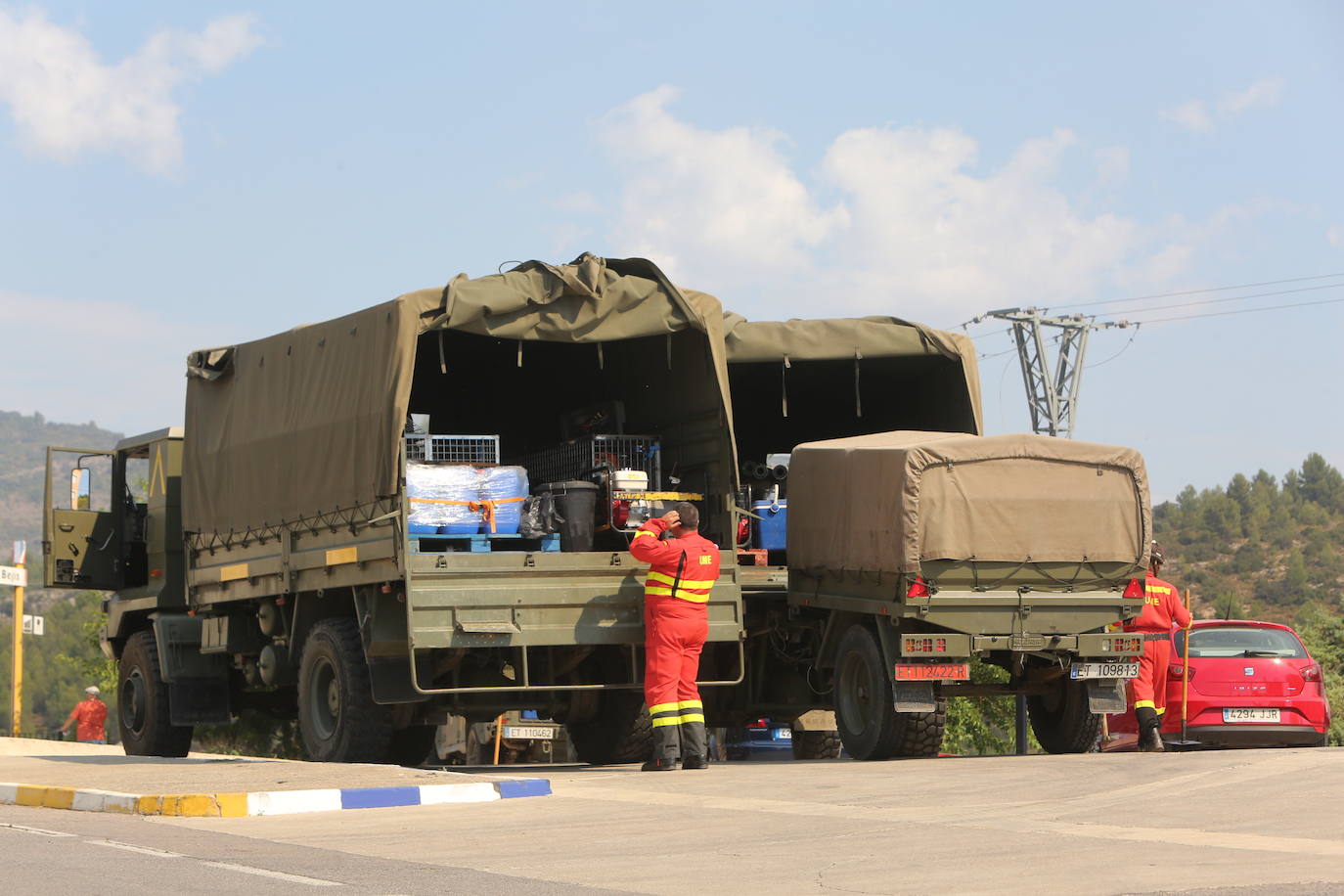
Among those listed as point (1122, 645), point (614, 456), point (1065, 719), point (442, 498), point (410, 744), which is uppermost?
point (614, 456)

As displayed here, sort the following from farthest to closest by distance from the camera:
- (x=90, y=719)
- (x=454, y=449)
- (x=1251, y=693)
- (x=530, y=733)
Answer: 1. (x=90, y=719)
2. (x=530, y=733)
3. (x=1251, y=693)
4. (x=454, y=449)

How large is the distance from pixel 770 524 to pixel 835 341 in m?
1.82

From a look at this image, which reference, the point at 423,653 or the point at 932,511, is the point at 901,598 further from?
the point at 423,653

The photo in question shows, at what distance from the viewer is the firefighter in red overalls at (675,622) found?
13.3 metres

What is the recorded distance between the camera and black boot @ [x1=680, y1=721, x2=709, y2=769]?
44.3ft

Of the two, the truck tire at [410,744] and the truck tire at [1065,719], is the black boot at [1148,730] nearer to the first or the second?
the truck tire at [1065,719]

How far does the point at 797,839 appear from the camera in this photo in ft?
28.2

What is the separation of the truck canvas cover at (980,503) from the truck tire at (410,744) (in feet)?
11.5

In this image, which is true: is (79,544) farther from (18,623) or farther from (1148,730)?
(18,623)

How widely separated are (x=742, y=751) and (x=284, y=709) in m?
6.96

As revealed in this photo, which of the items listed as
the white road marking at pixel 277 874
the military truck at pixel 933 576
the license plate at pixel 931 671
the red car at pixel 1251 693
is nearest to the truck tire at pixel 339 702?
the military truck at pixel 933 576

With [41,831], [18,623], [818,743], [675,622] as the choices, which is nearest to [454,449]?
[675,622]

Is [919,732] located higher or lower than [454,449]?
lower

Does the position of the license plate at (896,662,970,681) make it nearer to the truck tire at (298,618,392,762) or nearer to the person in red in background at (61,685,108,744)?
the truck tire at (298,618,392,762)
